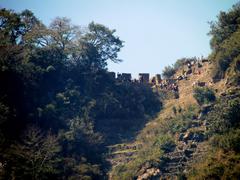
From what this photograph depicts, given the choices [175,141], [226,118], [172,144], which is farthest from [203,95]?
[172,144]

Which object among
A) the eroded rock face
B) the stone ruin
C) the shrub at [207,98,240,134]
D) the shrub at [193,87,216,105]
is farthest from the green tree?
the stone ruin

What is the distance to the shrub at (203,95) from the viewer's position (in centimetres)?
3809

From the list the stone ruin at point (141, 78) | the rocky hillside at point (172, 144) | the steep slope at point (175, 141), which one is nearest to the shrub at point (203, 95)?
the rocky hillside at point (172, 144)

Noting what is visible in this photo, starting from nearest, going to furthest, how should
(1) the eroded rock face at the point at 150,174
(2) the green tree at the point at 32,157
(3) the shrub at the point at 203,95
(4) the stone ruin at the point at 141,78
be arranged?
(2) the green tree at the point at 32,157 → (1) the eroded rock face at the point at 150,174 → (3) the shrub at the point at 203,95 → (4) the stone ruin at the point at 141,78

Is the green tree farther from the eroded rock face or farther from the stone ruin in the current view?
the stone ruin

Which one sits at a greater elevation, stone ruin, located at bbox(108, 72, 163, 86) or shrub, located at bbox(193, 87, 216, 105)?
stone ruin, located at bbox(108, 72, 163, 86)

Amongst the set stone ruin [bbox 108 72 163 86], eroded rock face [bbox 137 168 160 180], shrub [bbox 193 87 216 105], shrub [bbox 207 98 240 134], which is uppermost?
stone ruin [bbox 108 72 163 86]

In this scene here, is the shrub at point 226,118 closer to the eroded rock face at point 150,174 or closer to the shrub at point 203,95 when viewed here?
the shrub at point 203,95

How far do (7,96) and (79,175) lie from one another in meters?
11.8

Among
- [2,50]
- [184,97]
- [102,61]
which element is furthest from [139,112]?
[2,50]

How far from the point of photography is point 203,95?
38469mm

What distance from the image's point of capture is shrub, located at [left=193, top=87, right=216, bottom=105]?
3809 centimetres

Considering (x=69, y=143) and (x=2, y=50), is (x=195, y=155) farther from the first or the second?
(x=2, y=50)

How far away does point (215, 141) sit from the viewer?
32156mm
